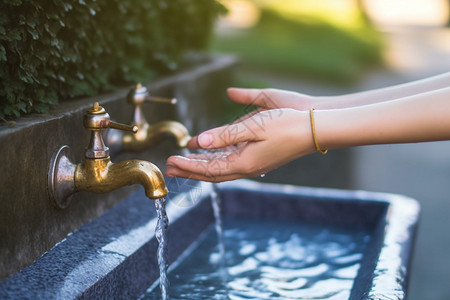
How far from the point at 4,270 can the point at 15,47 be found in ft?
1.97

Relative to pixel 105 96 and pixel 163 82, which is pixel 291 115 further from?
pixel 163 82

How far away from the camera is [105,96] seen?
7.11 feet

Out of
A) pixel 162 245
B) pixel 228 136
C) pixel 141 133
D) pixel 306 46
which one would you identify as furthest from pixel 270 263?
pixel 306 46

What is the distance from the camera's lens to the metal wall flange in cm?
172

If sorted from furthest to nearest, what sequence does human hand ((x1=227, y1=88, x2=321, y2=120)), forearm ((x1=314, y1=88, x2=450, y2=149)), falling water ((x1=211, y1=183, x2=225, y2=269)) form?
falling water ((x1=211, y1=183, x2=225, y2=269)) < human hand ((x1=227, y1=88, x2=321, y2=120)) < forearm ((x1=314, y1=88, x2=450, y2=149))

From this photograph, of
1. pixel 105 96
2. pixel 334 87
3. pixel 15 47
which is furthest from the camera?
pixel 334 87

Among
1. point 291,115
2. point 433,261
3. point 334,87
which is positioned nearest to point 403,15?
point 334,87

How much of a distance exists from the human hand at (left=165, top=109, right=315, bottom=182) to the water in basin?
50 cm

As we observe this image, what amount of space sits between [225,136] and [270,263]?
767 mm

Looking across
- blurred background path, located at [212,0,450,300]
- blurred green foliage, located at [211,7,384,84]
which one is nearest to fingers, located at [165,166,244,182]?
blurred background path, located at [212,0,450,300]

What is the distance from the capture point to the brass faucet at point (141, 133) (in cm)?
208

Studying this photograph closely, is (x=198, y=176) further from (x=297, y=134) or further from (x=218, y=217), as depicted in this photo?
(x=218, y=217)

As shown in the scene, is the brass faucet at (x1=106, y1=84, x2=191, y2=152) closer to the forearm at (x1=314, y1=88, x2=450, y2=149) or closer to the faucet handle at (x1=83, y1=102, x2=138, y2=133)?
the faucet handle at (x1=83, y1=102, x2=138, y2=133)

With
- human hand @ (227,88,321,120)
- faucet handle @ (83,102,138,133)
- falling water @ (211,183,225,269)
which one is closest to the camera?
faucet handle @ (83,102,138,133)
